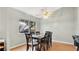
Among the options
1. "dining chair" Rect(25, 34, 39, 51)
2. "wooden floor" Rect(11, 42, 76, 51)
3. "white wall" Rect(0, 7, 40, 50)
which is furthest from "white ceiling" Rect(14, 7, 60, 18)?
"wooden floor" Rect(11, 42, 76, 51)

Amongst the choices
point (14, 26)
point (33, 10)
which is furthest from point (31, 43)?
point (33, 10)

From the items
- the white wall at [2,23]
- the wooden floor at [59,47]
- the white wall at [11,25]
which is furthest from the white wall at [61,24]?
the white wall at [2,23]

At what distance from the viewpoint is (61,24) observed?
1.58m

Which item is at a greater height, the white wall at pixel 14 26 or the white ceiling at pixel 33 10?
the white ceiling at pixel 33 10

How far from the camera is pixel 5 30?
158cm

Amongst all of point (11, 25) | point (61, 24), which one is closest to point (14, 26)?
point (11, 25)

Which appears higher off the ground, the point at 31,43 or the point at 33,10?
the point at 33,10

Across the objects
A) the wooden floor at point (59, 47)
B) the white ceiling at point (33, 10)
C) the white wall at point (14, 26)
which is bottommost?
the wooden floor at point (59, 47)

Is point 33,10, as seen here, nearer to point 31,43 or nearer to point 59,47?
point 31,43

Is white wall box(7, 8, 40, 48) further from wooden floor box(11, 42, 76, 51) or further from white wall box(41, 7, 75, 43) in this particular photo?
white wall box(41, 7, 75, 43)

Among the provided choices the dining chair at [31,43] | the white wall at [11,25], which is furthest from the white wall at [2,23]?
the dining chair at [31,43]

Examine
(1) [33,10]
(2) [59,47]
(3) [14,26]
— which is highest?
(1) [33,10]

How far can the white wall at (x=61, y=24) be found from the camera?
1.56m

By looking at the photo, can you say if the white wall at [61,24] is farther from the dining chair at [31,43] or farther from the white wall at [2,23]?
the white wall at [2,23]
